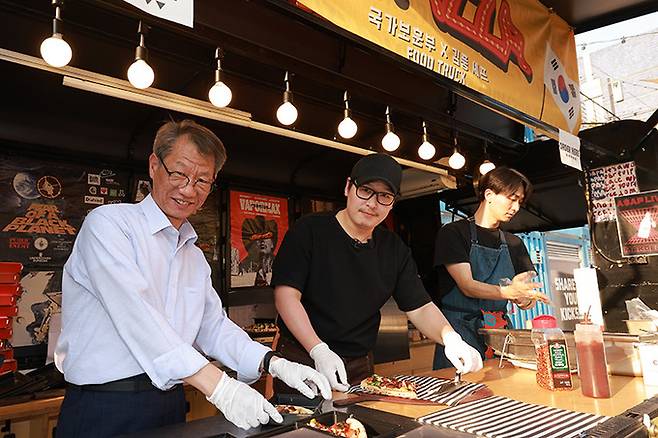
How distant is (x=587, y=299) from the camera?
2512 mm

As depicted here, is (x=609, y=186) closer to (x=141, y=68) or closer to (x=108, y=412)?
(x=141, y=68)

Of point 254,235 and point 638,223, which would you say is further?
point 254,235

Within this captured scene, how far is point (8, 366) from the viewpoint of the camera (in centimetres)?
316

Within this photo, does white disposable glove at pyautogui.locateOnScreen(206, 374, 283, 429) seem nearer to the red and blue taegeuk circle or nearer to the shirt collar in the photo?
the shirt collar

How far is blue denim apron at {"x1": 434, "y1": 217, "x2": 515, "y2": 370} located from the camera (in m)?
2.80

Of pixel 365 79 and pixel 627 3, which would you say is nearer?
pixel 627 3

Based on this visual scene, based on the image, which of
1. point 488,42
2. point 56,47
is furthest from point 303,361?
point 488,42

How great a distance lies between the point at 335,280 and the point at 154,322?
1.02 m

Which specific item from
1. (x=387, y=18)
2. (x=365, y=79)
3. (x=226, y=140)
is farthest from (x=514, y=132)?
(x=387, y=18)

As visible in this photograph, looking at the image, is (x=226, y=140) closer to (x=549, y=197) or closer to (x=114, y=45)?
(x=114, y=45)

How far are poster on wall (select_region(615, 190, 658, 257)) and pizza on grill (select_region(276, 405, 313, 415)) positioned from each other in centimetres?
447

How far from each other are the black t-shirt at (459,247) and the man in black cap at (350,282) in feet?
1.93

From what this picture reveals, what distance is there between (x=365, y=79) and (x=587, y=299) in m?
2.60

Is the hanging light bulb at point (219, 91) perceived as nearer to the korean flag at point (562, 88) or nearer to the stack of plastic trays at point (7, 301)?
the stack of plastic trays at point (7, 301)
